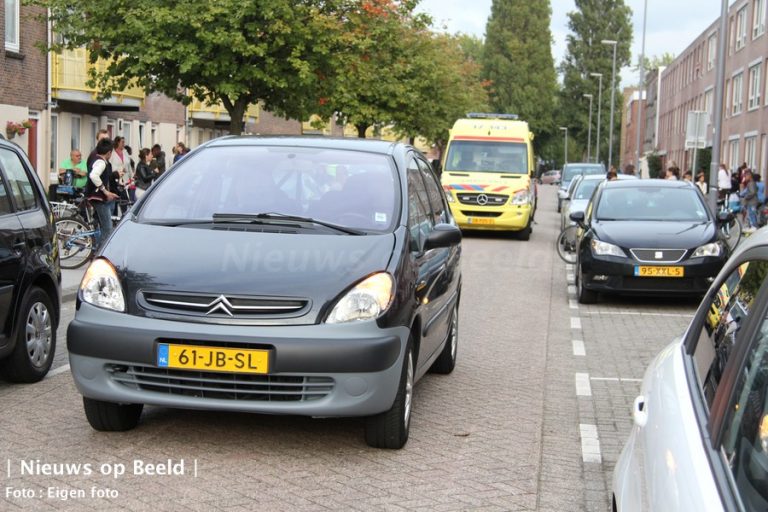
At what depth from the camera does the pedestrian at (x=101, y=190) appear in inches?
649

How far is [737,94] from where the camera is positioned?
172 ft

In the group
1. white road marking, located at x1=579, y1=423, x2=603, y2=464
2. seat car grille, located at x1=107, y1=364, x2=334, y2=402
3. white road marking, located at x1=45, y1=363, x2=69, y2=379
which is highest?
seat car grille, located at x1=107, y1=364, x2=334, y2=402

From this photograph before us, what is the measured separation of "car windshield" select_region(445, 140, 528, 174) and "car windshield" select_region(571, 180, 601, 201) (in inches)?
68.2

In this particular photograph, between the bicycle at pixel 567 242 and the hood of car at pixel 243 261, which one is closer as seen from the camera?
the hood of car at pixel 243 261

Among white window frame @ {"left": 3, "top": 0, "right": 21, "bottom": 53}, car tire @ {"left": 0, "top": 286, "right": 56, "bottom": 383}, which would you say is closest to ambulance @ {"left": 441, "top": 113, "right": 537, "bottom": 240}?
white window frame @ {"left": 3, "top": 0, "right": 21, "bottom": 53}

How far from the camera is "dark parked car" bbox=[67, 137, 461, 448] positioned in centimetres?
531

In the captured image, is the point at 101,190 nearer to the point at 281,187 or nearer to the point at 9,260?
the point at 9,260

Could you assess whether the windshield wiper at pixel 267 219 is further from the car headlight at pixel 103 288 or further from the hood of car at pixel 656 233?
the hood of car at pixel 656 233

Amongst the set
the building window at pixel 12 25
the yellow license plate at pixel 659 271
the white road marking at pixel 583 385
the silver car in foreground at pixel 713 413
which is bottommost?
Result: the white road marking at pixel 583 385

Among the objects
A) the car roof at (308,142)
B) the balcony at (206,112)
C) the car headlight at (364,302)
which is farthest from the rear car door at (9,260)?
the balcony at (206,112)

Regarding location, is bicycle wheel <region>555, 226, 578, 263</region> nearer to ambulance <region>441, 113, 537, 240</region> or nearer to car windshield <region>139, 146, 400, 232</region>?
ambulance <region>441, 113, 537, 240</region>

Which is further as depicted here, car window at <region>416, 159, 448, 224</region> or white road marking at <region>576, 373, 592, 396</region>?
white road marking at <region>576, 373, 592, 396</region>

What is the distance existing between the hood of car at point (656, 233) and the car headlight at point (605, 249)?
0.05 metres

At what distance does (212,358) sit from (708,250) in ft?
28.1
